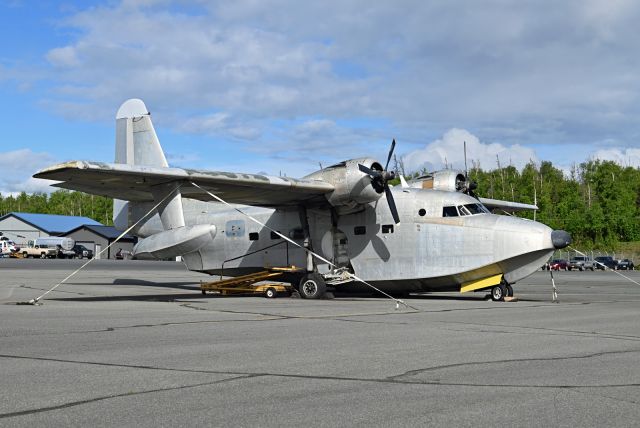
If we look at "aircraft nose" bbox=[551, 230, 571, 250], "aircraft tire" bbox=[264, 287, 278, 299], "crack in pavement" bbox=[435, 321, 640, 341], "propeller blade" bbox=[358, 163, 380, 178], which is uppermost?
"propeller blade" bbox=[358, 163, 380, 178]

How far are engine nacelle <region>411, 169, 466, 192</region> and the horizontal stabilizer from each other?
9304 millimetres

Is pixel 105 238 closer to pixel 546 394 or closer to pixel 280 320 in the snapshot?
pixel 280 320

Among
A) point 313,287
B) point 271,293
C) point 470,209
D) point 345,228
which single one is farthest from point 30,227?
point 470,209

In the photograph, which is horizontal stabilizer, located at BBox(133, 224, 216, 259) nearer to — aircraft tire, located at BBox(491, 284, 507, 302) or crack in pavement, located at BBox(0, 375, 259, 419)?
aircraft tire, located at BBox(491, 284, 507, 302)

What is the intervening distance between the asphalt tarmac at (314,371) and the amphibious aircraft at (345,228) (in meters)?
6.67

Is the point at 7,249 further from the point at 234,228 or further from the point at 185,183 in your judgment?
the point at 185,183

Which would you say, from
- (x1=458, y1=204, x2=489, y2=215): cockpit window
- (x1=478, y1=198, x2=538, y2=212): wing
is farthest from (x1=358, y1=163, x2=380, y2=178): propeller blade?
(x1=478, y1=198, x2=538, y2=212): wing

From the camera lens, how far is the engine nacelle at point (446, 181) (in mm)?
25422

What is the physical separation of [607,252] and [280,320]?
86.6 meters

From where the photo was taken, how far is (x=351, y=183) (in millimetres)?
21531

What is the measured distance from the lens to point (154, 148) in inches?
1052

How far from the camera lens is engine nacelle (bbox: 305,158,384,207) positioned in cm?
2155

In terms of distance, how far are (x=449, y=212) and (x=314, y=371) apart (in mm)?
15023

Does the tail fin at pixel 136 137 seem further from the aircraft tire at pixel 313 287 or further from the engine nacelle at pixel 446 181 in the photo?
the engine nacelle at pixel 446 181
